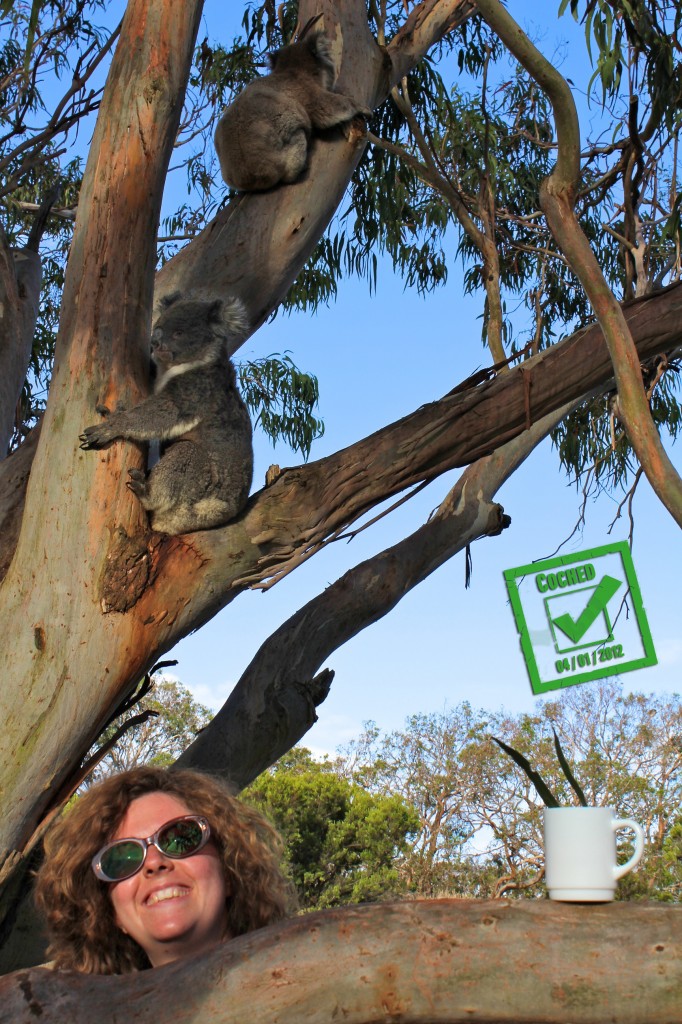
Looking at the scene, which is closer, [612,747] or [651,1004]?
[651,1004]

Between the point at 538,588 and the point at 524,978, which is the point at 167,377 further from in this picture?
the point at 524,978

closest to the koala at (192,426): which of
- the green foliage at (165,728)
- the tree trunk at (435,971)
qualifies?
the tree trunk at (435,971)

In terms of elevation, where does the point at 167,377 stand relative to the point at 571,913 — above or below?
above

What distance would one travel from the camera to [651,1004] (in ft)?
3.00

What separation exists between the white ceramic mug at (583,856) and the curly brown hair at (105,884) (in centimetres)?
61

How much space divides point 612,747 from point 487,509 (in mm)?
6508

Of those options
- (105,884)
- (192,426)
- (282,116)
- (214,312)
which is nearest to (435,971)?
(105,884)

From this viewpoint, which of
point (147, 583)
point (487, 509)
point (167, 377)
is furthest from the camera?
point (487, 509)

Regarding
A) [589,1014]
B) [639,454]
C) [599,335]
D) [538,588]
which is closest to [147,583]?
[538,588]

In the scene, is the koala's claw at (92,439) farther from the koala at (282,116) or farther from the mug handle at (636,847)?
the mug handle at (636,847)

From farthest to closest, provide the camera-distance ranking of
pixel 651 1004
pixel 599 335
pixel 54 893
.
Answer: pixel 599 335
pixel 54 893
pixel 651 1004

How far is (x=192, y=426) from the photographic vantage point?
103 inches

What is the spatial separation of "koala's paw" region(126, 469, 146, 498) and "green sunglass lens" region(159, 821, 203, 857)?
0.90m

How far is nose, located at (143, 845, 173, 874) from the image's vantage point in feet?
4.50
